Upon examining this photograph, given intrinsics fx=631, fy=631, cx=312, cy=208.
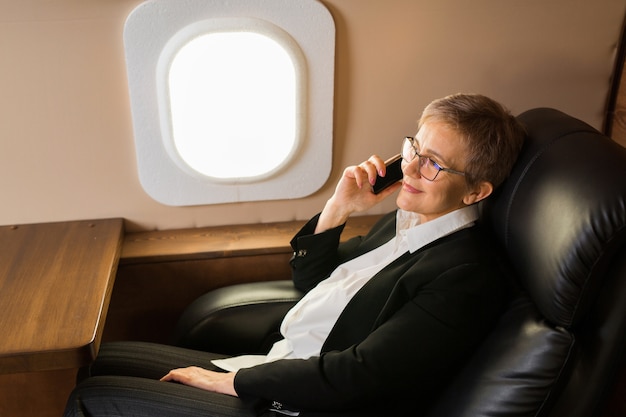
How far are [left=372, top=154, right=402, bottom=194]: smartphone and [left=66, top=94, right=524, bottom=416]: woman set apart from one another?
161 millimetres

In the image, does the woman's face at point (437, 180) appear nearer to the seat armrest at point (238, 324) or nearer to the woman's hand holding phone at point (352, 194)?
the woman's hand holding phone at point (352, 194)

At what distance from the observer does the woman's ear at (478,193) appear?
141cm

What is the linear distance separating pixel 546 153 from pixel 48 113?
1.33 metres

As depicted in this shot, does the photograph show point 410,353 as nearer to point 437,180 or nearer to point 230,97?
point 437,180

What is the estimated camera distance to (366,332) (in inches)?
55.7

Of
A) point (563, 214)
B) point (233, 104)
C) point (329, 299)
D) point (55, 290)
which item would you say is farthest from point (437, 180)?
point (55, 290)

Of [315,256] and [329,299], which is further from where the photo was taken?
[315,256]

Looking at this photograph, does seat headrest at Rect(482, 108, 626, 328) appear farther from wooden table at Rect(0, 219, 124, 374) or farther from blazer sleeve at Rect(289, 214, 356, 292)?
wooden table at Rect(0, 219, 124, 374)

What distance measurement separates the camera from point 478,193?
1425 mm

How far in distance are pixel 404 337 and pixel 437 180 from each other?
0.36 m

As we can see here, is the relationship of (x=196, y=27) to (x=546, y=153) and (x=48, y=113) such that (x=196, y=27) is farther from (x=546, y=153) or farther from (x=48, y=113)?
(x=546, y=153)

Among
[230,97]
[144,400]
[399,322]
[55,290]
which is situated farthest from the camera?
[230,97]

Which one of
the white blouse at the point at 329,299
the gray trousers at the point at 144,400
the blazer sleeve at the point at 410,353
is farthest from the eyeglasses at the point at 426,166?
the gray trousers at the point at 144,400

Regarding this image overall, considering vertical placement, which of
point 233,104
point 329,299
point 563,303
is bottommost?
point 329,299
